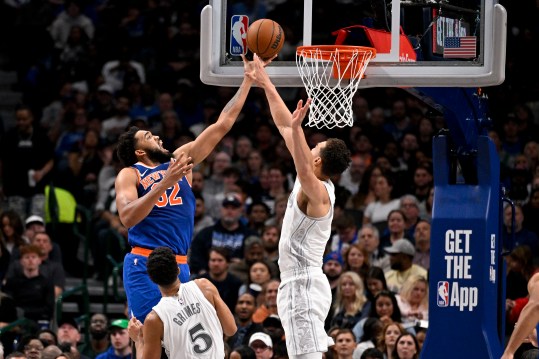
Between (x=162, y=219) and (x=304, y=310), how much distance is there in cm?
124

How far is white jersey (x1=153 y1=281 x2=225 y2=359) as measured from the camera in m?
8.26

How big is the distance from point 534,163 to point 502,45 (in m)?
6.34

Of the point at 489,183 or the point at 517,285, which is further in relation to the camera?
the point at 517,285

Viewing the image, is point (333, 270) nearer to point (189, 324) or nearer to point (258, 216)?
point (258, 216)

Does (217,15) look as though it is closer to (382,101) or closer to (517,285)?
(517,285)

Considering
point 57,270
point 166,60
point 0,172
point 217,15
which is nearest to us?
point 217,15

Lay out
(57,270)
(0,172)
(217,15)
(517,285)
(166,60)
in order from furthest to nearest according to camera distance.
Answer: (166,60), (0,172), (57,270), (517,285), (217,15)

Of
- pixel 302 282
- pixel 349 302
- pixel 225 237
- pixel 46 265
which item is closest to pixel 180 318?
pixel 302 282

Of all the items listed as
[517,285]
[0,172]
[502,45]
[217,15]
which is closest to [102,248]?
[0,172]

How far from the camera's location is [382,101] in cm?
1772

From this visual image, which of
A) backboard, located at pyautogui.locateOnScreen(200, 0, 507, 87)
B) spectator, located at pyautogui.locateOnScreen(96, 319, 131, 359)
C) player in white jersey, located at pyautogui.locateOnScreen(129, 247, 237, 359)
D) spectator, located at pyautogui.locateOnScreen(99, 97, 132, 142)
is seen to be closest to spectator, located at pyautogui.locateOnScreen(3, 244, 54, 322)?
spectator, located at pyautogui.locateOnScreen(96, 319, 131, 359)

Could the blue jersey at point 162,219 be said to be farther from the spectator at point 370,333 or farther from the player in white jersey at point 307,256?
the spectator at point 370,333

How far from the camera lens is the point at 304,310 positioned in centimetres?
904

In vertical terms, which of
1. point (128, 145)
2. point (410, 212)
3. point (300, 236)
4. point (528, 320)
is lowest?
point (528, 320)
